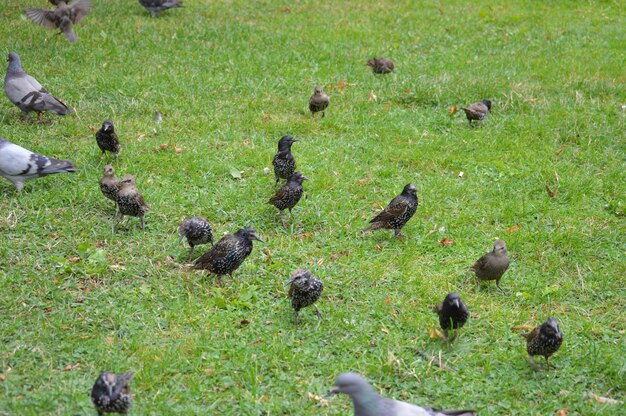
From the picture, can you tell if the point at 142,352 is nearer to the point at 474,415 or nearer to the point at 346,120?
the point at 474,415

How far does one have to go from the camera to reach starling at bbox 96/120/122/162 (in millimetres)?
8094

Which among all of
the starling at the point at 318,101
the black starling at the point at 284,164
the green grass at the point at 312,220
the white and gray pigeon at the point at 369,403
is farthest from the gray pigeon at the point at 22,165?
the white and gray pigeon at the point at 369,403

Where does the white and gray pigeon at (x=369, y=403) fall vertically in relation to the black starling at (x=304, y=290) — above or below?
above

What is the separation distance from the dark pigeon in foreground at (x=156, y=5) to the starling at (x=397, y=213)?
8908mm

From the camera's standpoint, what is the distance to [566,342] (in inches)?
225

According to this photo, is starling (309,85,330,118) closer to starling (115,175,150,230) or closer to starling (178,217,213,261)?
starling (115,175,150,230)

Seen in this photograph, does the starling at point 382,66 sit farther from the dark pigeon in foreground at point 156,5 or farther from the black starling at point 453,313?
the black starling at point 453,313

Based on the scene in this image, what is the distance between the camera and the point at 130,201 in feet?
22.4

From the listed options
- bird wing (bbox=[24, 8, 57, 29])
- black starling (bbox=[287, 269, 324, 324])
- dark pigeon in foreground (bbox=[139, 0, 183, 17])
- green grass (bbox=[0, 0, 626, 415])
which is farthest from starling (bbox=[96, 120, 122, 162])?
dark pigeon in foreground (bbox=[139, 0, 183, 17])

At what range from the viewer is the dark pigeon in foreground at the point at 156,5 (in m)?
14.0

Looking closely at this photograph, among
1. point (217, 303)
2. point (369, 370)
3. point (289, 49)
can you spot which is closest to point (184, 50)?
point (289, 49)

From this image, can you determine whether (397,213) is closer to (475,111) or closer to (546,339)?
(546,339)

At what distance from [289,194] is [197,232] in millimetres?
1195

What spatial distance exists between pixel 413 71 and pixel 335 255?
6061 millimetres
